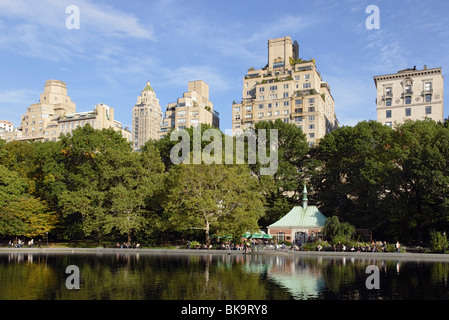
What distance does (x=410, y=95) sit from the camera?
12200 cm

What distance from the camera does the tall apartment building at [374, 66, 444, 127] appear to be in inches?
4749

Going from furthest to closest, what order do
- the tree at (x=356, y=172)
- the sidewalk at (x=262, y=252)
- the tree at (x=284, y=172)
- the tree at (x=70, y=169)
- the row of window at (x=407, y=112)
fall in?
the row of window at (x=407, y=112), the tree at (x=284, y=172), the tree at (x=70, y=169), the tree at (x=356, y=172), the sidewalk at (x=262, y=252)

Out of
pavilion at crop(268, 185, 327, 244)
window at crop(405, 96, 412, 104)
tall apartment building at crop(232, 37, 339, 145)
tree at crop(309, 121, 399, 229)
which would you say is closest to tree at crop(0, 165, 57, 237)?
pavilion at crop(268, 185, 327, 244)

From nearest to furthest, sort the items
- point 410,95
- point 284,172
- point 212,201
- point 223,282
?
point 223,282
point 212,201
point 284,172
point 410,95

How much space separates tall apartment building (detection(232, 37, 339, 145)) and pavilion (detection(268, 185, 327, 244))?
63.0 m

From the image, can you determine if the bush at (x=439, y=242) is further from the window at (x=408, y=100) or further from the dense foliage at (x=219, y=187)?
the window at (x=408, y=100)

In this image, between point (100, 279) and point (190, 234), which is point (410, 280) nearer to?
point (100, 279)

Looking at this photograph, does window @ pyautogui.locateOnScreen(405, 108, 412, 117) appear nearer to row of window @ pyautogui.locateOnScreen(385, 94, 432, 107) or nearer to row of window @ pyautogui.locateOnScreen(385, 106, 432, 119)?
row of window @ pyautogui.locateOnScreen(385, 106, 432, 119)

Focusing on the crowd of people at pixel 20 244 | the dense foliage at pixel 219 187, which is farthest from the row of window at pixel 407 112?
the crowd of people at pixel 20 244

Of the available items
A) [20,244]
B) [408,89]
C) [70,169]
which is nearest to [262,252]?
[20,244]

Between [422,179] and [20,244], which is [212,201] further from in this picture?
[20,244]

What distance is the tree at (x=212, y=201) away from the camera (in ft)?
216

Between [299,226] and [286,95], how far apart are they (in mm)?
76650
